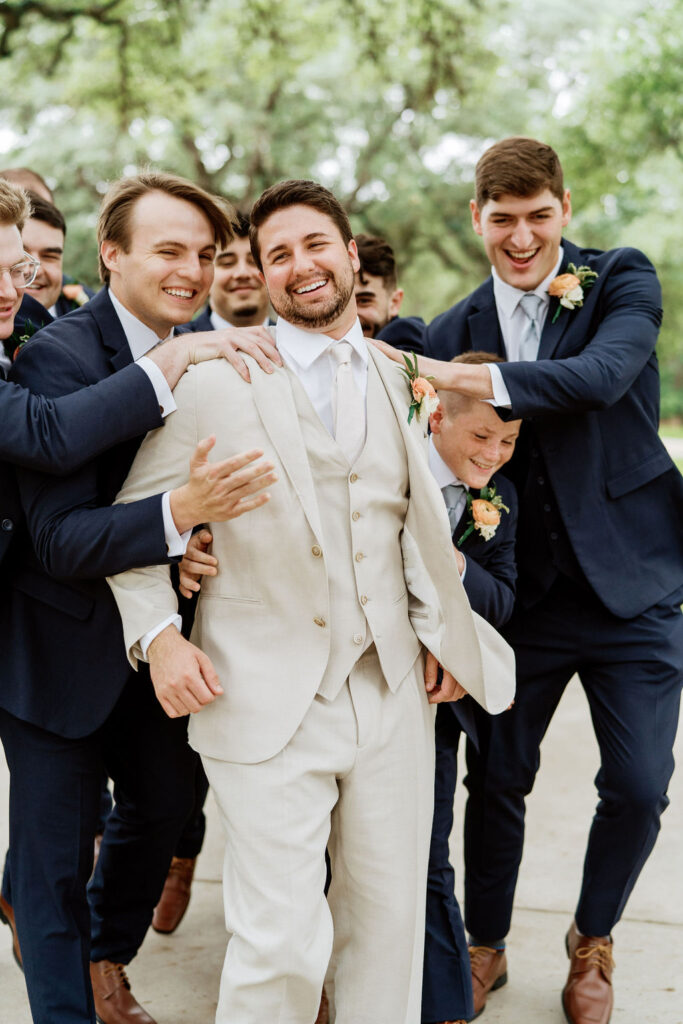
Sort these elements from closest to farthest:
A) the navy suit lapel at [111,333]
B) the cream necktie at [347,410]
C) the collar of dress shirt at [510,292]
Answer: the cream necktie at [347,410]
the navy suit lapel at [111,333]
the collar of dress shirt at [510,292]

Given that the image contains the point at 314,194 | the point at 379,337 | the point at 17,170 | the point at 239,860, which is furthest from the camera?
the point at 17,170

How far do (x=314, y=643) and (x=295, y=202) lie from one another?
1.19 meters

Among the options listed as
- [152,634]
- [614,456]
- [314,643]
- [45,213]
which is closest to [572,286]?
[614,456]

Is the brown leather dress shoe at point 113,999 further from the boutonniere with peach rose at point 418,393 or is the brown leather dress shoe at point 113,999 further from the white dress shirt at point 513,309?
the white dress shirt at point 513,309

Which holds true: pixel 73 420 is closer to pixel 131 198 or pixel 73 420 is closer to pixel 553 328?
pixel 131 198

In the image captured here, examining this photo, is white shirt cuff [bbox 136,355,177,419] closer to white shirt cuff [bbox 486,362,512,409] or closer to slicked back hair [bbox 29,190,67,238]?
white shirt cuff [bbox 486,362,512,409]

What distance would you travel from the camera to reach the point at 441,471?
11.0ft

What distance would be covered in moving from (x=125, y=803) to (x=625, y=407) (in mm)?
2034

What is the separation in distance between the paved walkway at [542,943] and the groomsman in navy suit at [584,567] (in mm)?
143

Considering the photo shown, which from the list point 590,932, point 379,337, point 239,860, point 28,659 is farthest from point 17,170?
point 590,932

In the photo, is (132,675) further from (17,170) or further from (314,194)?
(17,170)

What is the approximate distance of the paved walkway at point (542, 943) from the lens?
11.5 feet

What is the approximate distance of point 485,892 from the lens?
3602mm

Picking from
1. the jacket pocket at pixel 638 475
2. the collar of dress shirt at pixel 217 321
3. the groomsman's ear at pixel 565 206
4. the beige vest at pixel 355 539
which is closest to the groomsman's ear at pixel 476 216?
the groomsman's ear at pixel 565 206
